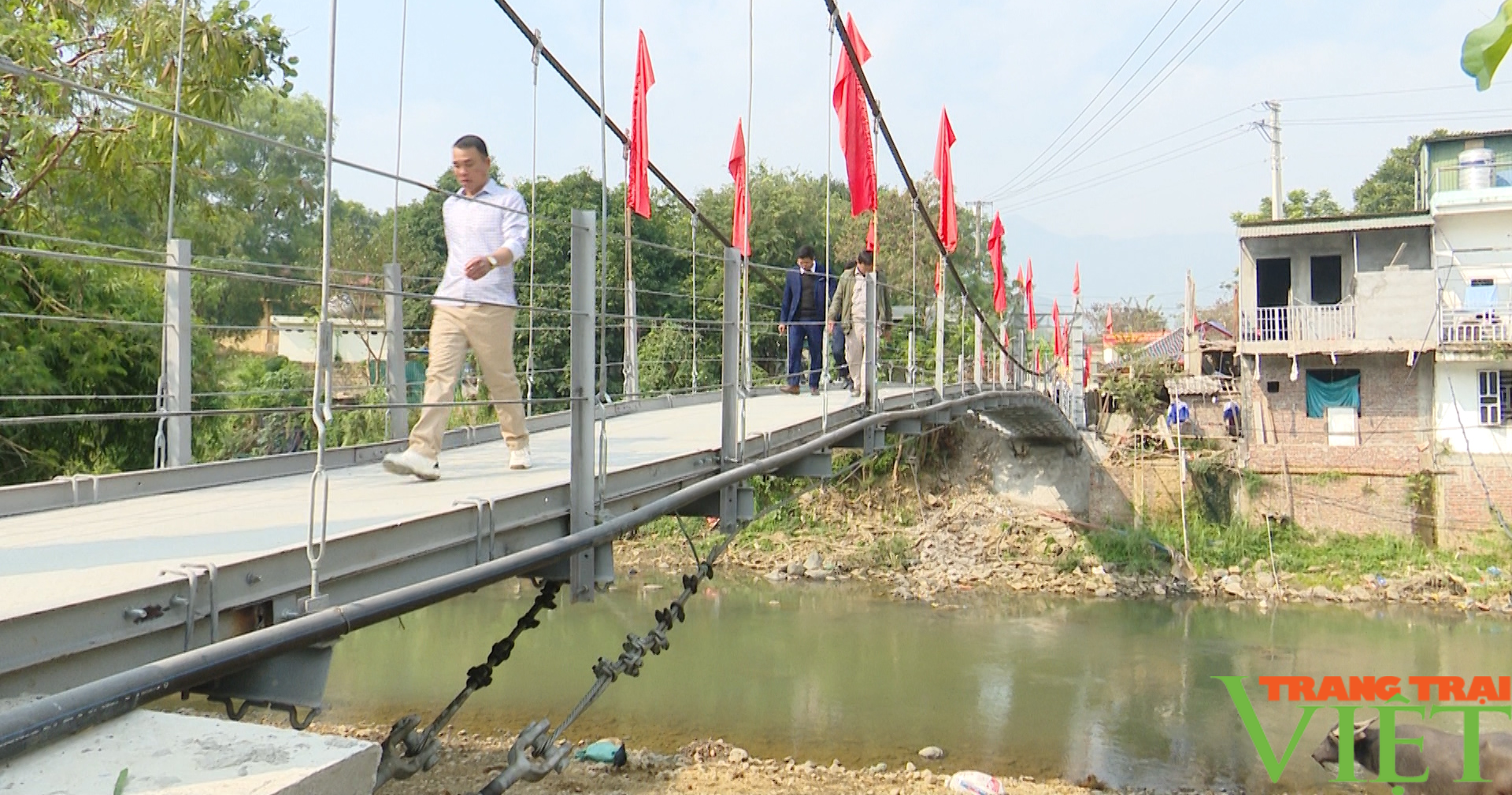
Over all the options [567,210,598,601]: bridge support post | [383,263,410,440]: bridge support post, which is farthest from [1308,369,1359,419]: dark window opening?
→ [567,210,598,601]: bridge support post

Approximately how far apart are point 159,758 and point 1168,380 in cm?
1853

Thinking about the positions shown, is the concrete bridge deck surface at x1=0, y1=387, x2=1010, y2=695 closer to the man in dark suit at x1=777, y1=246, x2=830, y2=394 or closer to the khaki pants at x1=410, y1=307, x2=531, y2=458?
the khaki pants at x1=410, y1=307, x2=531, y2=458

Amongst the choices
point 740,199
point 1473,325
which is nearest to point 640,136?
point 740,199

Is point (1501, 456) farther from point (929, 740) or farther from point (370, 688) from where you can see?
point (370, 688)

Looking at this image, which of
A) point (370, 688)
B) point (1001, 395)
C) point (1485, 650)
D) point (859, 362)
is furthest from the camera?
point (1485, 650)

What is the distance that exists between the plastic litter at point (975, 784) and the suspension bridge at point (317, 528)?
3.23 meters

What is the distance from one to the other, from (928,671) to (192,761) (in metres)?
10.6

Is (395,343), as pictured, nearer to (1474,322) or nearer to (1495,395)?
(1474,322)

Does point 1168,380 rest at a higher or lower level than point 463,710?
higher

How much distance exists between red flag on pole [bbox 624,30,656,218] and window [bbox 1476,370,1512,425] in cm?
1234

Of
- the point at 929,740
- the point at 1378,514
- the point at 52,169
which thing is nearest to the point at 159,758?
the point at 52,169

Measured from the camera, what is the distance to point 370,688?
1057 cm

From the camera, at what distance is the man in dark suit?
784 centimetres

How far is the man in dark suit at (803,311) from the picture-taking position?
25.7ft
